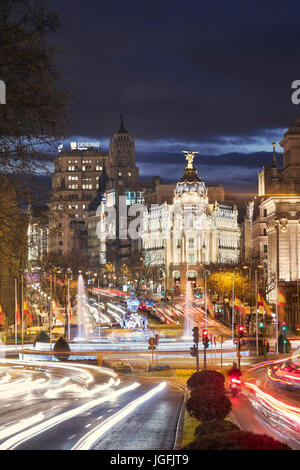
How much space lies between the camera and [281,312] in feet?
313

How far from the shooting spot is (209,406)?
72.5 feet

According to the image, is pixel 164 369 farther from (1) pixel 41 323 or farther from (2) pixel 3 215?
(1) pixel 41 323

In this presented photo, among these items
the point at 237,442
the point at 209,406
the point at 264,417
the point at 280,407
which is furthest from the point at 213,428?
the point at 280,407

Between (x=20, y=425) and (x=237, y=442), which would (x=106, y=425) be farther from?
(x=237, y=442)

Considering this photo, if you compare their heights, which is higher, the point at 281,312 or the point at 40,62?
the point at 40,62

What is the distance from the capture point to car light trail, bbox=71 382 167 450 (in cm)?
2236

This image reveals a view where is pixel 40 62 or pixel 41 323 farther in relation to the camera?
pixel 41 323

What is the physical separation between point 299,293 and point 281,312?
3014 mm

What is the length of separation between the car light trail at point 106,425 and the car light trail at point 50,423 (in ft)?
4.86

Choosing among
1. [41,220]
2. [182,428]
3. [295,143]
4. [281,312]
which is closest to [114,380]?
[182,428]

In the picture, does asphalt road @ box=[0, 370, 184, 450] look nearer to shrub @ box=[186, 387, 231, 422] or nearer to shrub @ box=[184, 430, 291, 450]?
shrub @ box=[186, 387, 231, 422]

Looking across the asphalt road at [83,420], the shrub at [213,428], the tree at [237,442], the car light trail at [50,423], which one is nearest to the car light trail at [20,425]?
the asphalt road at [83,420]

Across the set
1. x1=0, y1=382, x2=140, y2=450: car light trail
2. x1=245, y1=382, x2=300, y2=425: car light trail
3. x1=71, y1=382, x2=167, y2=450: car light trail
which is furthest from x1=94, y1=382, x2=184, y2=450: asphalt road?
x1=245, y1=382, x2=300, y2=425: car light trail

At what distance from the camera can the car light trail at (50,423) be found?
2233 cm
